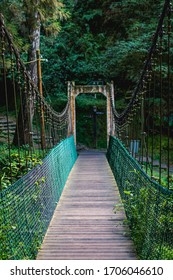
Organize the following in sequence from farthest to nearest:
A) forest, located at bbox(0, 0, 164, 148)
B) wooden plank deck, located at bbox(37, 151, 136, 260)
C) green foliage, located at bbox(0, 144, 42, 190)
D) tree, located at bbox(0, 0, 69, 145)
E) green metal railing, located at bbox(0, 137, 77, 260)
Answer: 1. forest, located at bbox(0, 0, 164, 148)
2. tree, located at bbox(0, 0, 69, 145)
3. green foliage, located at bbox(0, 144, 42, 190)
4. wooden plank deck, located at bbox(37, 151, 136, 260)
5. green metal railing, located at bbox(0, 137, 77, 260)

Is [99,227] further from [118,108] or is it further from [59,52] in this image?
[59,52]

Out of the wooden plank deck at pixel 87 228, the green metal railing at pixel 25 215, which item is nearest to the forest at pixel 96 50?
the wooden plank deck at pixel 87 228

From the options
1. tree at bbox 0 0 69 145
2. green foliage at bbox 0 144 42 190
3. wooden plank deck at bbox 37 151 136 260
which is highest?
tree at bbox 0 0 69 145

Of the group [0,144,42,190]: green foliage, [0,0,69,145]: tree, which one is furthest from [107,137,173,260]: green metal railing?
[0,0,69,145]: tree

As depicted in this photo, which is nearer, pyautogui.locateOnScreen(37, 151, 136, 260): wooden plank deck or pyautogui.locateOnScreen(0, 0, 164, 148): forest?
pyautogui.locateOnScreen(37, 151, 136, 260): wooden plank deck

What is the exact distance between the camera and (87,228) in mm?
2832

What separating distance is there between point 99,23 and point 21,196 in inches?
470

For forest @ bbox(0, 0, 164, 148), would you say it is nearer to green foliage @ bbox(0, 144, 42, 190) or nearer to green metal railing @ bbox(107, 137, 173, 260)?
green foliage @ bbox(0, 144, 42, 190)

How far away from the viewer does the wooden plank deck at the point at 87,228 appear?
2309mm

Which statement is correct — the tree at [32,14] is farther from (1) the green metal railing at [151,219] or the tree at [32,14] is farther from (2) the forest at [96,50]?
(1) the green metal railing at [151,219]

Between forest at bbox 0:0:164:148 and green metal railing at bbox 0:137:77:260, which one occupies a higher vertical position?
forest at bbox 0:0:164:148

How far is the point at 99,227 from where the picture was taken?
286cm

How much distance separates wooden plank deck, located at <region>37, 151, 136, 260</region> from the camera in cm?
231

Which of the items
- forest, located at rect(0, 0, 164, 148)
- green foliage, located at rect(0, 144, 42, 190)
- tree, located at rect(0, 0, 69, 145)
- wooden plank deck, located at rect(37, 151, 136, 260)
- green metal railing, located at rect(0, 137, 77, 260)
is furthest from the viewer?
forest, located at rect(0, 0, 164, 148)
